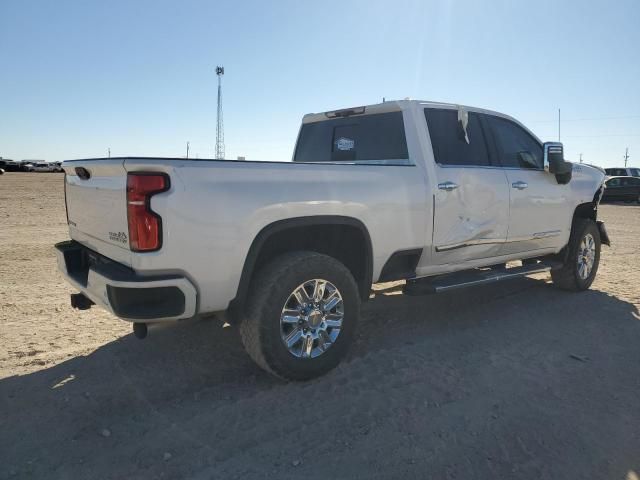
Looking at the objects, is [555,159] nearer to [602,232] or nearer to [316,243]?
[602,232]

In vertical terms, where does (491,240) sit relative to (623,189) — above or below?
below

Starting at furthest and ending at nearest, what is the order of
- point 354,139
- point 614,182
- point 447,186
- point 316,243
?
1. point 614,182
2. point 354,139
3. point 447,186
4. point 316,243

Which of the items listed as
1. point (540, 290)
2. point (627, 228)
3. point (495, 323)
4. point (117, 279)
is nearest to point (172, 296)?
point (117, 279)

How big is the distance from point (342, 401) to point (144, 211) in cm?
169

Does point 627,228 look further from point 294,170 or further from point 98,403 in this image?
point 98,403

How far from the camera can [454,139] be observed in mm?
4594

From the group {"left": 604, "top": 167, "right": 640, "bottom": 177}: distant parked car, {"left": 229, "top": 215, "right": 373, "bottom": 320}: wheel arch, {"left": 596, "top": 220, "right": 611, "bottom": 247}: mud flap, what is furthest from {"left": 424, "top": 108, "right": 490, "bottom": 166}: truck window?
{"left": 604, "top": 167, "right": 640, "bottom": 177}: distant parked car

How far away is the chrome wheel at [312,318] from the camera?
3373 mm

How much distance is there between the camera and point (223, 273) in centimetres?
302

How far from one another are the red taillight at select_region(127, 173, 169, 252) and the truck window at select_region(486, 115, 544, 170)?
3579mm

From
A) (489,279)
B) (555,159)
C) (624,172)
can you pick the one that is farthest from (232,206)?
(624,172)

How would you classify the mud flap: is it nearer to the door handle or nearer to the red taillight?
the door handle

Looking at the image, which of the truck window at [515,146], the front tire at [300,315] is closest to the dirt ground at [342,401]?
the front tire at [300,315]

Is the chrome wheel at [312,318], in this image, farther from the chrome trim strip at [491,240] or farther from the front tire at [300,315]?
the chrome trim strip at [491,240]
